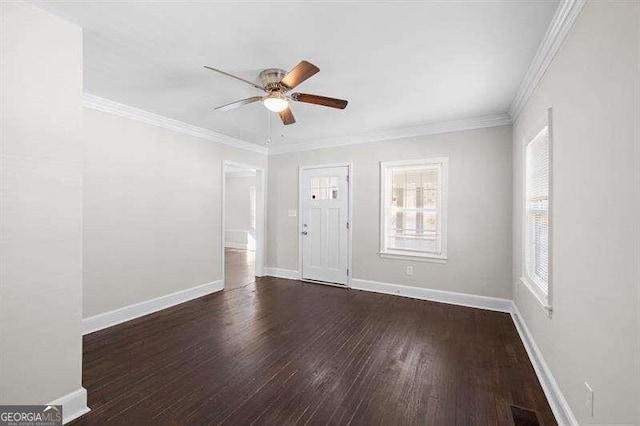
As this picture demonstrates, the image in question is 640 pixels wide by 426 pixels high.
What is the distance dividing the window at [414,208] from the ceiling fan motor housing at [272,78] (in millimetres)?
2551

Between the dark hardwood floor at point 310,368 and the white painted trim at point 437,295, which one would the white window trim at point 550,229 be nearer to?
the dark hardwood floor at point 310,368

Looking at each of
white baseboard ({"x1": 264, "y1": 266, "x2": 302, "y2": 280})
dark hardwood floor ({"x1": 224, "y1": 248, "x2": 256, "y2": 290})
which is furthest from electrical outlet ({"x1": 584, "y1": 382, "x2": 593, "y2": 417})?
dark hardwood floor ({"x1": 224, "y1": 248, "x2": 256, "y2": 290})

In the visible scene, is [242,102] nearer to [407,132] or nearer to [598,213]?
[598,213]

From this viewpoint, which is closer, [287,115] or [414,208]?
[287,115]

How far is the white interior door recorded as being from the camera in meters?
5.05

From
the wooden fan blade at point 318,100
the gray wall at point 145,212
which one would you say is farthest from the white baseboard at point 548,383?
the gray wall at point 145,212

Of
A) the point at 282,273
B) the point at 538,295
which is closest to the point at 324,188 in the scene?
the point at 282,273

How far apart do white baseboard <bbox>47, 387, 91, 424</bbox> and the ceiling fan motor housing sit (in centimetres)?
264

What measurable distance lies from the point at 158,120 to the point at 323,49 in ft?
8.85

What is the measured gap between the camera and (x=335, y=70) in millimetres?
2588

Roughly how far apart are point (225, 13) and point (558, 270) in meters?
2.80

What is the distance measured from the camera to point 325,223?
523cm

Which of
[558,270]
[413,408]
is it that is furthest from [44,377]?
[558,270]

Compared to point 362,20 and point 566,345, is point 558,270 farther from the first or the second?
point 362,20
